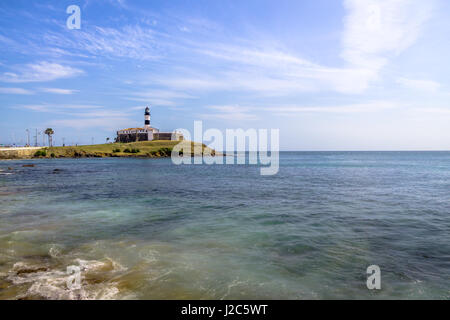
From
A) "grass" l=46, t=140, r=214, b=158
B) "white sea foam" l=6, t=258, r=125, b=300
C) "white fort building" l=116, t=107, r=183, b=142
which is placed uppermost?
"white fort building" l=116, t=107, r=183, b=142

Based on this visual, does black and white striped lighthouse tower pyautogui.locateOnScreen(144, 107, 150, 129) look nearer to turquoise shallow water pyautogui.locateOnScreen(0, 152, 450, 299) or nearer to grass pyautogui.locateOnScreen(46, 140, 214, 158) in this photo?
grass pyautogui.locateOnScreen(46, 140, 214, 158)

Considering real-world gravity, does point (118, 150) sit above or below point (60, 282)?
above

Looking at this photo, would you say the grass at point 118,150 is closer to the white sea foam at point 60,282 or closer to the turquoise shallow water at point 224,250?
the turquoise shallow water at point 224,250

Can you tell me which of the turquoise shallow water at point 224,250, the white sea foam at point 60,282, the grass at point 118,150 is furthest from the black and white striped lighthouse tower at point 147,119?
the white sea foam at point 60,282

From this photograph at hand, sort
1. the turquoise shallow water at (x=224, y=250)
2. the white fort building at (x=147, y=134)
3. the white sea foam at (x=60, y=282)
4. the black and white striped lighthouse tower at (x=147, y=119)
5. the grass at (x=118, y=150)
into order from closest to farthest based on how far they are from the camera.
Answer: the white sea foam at (x=60, y=282), the turquoise shallow water at (x=224, y=250), the grass at (x=118, y=150), the black and white striped lighthouse tower at (x=147, y=119), the white fort building at (x=147, y=134)

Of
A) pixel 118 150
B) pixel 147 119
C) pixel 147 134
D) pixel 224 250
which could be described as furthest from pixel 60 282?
pixel 147 119

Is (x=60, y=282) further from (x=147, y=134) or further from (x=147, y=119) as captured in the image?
(x=147, y=119)

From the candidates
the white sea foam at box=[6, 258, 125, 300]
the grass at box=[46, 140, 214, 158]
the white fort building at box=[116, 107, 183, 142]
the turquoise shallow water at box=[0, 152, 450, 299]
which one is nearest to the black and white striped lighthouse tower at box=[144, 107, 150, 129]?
the white fort building at box=[116, 107, 183, 142]

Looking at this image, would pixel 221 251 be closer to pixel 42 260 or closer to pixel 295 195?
pixel 42 260

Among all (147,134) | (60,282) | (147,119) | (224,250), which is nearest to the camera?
(60,282)

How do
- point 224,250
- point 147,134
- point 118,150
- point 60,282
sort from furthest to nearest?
point 147,134
point 118,150
point 224,250
point 60,282

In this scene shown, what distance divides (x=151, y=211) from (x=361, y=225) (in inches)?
531

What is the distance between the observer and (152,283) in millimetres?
8438

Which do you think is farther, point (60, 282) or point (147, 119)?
point (147, 119)
